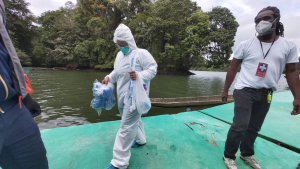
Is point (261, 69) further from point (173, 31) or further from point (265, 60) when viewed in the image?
point (173, 31)

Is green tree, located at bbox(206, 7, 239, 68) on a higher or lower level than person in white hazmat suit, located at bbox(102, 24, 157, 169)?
higher

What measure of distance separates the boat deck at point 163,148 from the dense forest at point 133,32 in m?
20.3

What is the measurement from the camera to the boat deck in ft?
5.96

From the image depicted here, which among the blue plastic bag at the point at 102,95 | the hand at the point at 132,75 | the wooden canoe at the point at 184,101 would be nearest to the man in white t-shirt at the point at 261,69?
the hand at the point at 132,75

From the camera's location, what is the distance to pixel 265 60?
1573mm

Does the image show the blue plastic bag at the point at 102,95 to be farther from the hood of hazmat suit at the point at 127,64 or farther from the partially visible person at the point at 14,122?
the partially visible person at the point at 14,122

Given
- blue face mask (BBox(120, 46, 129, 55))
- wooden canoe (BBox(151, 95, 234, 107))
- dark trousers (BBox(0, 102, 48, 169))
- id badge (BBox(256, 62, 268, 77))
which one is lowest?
wooden canoe (BBox(151, 95, 234, 107))

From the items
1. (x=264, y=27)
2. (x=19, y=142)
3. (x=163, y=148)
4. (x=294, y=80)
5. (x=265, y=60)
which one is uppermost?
(x=264, y=27)

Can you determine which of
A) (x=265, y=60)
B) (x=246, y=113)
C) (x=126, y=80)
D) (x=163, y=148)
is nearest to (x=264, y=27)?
(x=265, y=60)

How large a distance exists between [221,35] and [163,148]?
23.3 metres

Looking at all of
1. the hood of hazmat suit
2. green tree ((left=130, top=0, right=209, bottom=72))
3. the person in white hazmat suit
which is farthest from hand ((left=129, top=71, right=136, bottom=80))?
green tree ((left=130, top=0, right=209, bottom=72))

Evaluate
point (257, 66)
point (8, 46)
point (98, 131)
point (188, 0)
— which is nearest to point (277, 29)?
point (257, 66)

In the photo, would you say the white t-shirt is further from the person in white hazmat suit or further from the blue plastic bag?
the blue plastic bag

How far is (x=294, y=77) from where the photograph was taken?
161cm
